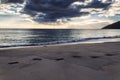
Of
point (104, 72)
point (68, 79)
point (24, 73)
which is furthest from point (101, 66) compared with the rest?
point (24, 73)

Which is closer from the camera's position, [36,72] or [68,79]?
[68,79]

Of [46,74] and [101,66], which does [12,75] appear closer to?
[46,74]

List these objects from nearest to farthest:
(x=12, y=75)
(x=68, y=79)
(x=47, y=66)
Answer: (x=68, y=79), (x=12, y=75), (x=47, y=66)

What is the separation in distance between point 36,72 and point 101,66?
7.43ft

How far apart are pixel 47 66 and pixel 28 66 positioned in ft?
2.03

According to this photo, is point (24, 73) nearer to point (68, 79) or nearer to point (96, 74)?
point (68, 79)

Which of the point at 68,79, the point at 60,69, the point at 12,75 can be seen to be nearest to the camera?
the point at 68,79

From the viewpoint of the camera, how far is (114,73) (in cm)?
637

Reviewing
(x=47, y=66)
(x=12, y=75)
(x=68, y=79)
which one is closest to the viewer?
(x=68, y=79)

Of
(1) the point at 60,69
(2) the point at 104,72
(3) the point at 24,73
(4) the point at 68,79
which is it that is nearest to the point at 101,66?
(2) the point at 104,72

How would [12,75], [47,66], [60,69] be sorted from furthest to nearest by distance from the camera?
[47,66] → [60,69] → [12,75]

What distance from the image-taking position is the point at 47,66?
23.6 feet

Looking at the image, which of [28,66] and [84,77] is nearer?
[84,77]

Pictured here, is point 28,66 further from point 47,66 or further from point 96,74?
point 96,74
